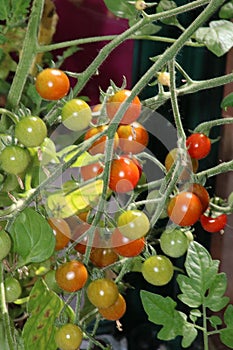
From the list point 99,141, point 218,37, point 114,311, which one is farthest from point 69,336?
point 218,37

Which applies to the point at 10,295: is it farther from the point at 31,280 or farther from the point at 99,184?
the point at 31,280

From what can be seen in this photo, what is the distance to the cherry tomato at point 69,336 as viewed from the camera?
0.44 m

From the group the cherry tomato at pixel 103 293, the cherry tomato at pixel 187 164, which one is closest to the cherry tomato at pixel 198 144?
the cherry tomato at pixel 187 164

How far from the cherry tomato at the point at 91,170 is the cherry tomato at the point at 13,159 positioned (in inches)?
2.3

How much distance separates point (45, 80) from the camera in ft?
1.36

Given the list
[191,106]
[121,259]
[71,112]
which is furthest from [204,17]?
[191,106]

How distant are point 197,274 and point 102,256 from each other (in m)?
0.08

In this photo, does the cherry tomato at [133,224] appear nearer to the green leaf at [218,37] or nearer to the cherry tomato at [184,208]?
the cherry tomato at [184,208]

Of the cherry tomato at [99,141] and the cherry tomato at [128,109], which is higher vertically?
the cherry tomato at [128,109]

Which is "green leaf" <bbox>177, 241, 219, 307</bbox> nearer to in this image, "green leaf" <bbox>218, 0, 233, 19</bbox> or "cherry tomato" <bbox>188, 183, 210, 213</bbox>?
"cherry tomato" <bbox>188, 183, 210, 213</bbox>

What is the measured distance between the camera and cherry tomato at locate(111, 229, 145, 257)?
0.42 meters

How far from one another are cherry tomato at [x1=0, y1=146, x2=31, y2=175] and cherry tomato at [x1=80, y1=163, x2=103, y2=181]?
6cm

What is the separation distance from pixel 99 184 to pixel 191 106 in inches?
10.8

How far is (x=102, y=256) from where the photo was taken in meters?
0.46
